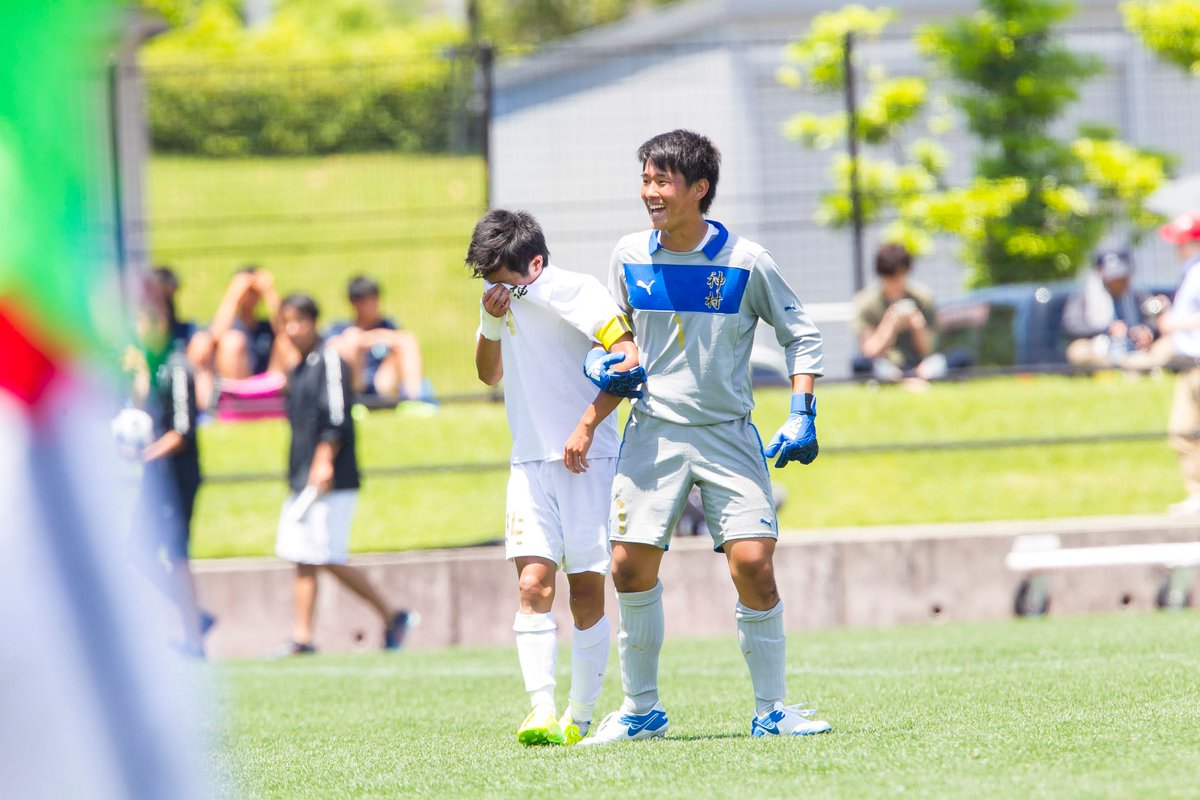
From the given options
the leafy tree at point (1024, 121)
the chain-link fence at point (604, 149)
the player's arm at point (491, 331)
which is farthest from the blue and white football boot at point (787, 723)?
the leafy tree at point (1024, 121)

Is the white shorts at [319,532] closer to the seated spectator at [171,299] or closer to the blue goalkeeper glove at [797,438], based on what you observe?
the seated spectator at [171,299]

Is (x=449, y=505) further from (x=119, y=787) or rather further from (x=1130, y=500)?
(x=119, y=787)

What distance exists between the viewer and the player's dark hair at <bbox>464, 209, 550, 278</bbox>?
5.72 m

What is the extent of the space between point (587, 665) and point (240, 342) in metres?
9.07

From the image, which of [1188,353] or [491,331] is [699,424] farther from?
[1188,353]

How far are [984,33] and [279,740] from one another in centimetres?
1335

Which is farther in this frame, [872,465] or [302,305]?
[872,465]

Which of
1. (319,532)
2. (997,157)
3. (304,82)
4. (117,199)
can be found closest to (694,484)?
(117,199)

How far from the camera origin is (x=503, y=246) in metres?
5.72

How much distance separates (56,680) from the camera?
1.36m

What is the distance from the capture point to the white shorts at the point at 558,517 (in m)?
5.68

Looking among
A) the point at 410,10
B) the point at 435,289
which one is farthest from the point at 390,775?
the point at 410,10

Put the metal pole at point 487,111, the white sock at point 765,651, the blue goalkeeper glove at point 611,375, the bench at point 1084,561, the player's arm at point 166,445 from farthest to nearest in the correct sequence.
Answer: the metal pole at point 487,111
the bench at point 1084,561
the player's arm at point 166,445
the white sock at point 765,651
the blue goalkeeper glove at point 611,375

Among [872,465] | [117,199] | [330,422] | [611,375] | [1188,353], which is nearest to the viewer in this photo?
[117,199]
